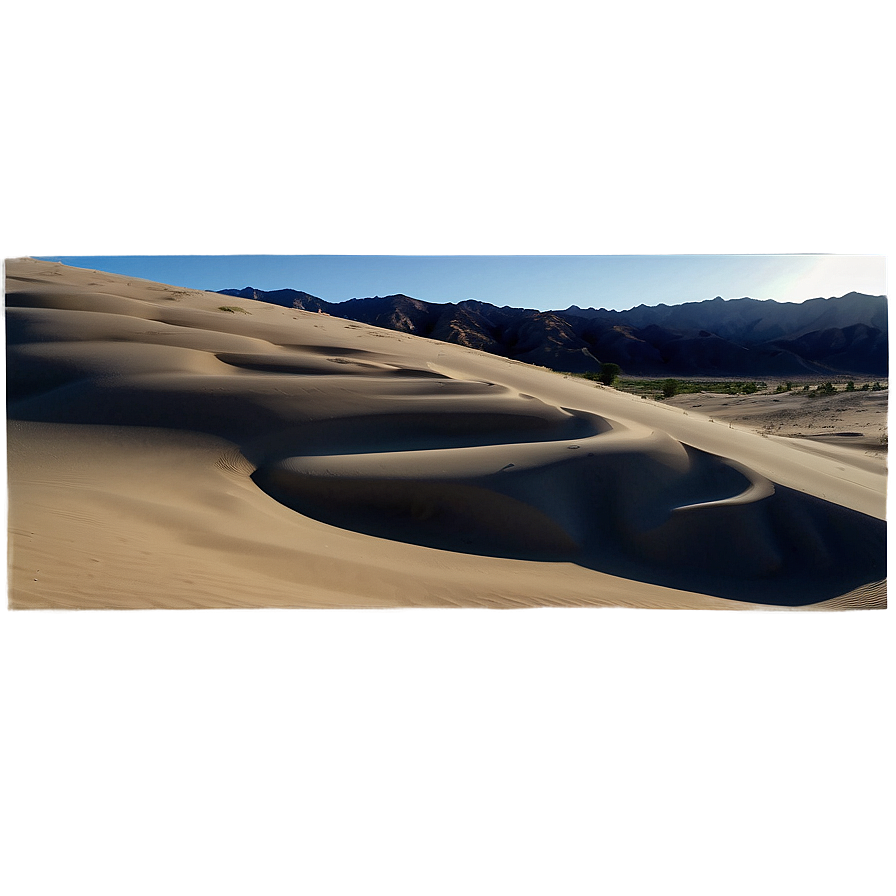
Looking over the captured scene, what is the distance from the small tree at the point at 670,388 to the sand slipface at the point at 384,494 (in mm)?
3353

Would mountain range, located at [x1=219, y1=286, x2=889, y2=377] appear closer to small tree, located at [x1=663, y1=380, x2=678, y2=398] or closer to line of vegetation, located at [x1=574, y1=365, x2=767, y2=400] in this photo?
line of vegetation, located at [x1=574, y1=365, x2=767, y2=400]

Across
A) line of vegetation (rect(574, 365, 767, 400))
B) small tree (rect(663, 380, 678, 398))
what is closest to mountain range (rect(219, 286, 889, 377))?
line of vegetation (rect(574, 365, 767, 400))

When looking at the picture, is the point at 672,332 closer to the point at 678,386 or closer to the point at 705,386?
the point at 705,386

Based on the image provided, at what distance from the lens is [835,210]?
4.17 m

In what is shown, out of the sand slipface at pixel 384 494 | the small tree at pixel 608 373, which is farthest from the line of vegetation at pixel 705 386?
the sand slipface at pixel 384 494

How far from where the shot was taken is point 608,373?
16422 mm

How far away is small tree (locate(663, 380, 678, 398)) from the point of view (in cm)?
1289

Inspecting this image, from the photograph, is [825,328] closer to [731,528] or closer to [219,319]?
[731,528]

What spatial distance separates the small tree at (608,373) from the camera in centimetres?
1596

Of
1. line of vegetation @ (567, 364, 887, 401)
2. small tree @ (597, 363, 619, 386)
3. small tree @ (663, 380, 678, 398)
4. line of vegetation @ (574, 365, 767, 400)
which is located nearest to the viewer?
line of vegetation @ (567, 364, 887, 401)

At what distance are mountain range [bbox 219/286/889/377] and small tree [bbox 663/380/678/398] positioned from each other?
35cm

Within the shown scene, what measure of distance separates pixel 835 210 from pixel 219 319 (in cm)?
1116

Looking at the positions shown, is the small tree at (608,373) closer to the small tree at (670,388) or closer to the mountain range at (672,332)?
the mountain range at (672,332)

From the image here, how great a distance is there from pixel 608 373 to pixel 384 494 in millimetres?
11745
